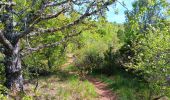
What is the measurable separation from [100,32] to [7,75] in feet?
12.2

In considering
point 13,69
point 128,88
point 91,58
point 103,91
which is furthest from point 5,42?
point 91,58

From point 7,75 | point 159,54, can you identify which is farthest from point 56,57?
point 7,75

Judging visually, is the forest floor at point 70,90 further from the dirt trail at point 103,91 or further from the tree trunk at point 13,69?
→ the tree trunk at point 13,69

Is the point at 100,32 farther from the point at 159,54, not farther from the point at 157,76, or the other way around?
the point at 157,76

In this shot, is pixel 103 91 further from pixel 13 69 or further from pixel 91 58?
pixel 13 69

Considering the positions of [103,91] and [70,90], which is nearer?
[70,90]

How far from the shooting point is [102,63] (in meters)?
30.7

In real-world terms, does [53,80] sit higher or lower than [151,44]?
lower

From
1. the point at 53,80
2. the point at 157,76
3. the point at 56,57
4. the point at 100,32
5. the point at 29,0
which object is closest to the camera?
the point at 29,0

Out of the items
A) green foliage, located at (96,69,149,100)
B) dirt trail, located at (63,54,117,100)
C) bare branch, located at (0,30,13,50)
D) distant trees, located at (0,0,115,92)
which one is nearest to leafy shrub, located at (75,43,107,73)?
dirt trail, located at (63,54,117,100)

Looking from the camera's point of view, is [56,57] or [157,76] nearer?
[157,76]

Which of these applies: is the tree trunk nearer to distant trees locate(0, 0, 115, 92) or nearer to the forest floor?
distant trees locate(0, 0, 115, 92)

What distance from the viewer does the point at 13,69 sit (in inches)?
408

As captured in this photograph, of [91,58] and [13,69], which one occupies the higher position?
[91,58]
